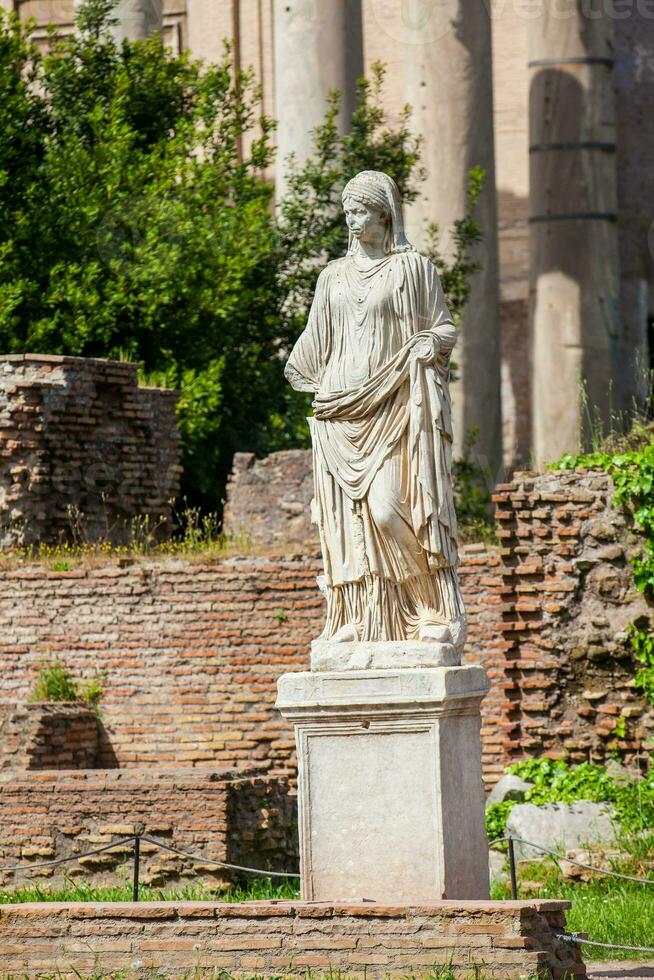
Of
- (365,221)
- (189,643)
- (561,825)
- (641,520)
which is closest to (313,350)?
(365,221)

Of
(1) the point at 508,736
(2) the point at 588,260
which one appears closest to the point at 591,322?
(2) the point at 588,260

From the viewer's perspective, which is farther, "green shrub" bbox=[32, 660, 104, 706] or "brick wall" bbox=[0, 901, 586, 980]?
"green shrub" bbox=[32, 660, 104, 706]

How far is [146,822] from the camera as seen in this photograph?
13.2 m

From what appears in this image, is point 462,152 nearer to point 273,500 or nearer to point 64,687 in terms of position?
point 273,500

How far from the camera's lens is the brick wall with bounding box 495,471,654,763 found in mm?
14625

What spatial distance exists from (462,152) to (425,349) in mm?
14808

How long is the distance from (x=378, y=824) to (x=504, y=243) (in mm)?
22546

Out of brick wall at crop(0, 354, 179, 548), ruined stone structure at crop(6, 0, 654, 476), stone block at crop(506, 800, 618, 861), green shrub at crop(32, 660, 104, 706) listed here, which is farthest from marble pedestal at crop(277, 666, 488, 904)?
ruined stone structure at crop(6, 0, 654, 476)

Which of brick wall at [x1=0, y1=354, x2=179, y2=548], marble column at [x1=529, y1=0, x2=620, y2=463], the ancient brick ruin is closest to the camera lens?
the ancient brick ruin

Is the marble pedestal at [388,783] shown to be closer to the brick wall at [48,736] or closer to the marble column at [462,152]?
the brick wall at [48,736]

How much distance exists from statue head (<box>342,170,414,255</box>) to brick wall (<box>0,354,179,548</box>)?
886 centimetres

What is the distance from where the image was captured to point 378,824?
8953mm

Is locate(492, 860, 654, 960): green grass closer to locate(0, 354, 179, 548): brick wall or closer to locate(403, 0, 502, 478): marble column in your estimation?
locate(0, 354, 179, 548): brick wall

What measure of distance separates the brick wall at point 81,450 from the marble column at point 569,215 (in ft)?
29.3
